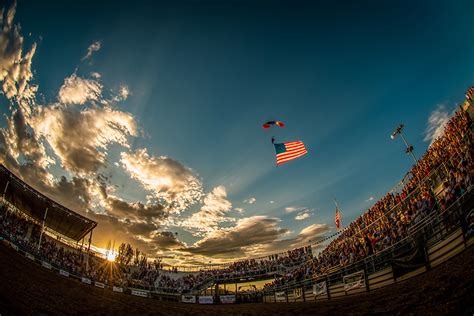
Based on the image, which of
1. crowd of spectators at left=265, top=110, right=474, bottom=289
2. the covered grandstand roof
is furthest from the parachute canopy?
Result: the covered grandstand roof

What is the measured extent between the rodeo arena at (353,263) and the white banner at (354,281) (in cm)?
5

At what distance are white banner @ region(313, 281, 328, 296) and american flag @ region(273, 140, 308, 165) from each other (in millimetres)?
8783

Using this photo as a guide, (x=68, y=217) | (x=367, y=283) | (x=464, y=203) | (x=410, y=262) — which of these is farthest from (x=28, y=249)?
(x=464, y=203)

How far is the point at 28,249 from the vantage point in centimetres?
2097

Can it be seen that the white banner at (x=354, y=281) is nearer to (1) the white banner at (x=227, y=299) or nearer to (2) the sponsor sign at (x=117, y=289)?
(1) the white banner at (x=227, y=299)

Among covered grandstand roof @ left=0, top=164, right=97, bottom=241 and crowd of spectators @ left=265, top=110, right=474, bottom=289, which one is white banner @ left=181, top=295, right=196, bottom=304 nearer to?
covered grandstand roof @ left=0, top=164, right=97, bottom=241

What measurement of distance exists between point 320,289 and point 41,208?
29814mm

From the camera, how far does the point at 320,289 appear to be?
1555 cm

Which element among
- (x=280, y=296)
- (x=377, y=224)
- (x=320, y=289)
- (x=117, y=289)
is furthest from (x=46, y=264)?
(x=377, y=224)

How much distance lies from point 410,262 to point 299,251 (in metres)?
27.4

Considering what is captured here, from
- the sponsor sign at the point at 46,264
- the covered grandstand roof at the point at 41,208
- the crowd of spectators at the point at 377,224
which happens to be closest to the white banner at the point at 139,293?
the crowd of spectators at the point at 377,224

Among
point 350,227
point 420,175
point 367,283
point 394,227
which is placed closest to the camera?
point 367,283

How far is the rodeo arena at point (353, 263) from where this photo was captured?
694 centimetres

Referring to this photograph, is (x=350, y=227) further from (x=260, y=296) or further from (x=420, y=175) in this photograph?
(x=260, y=296)
